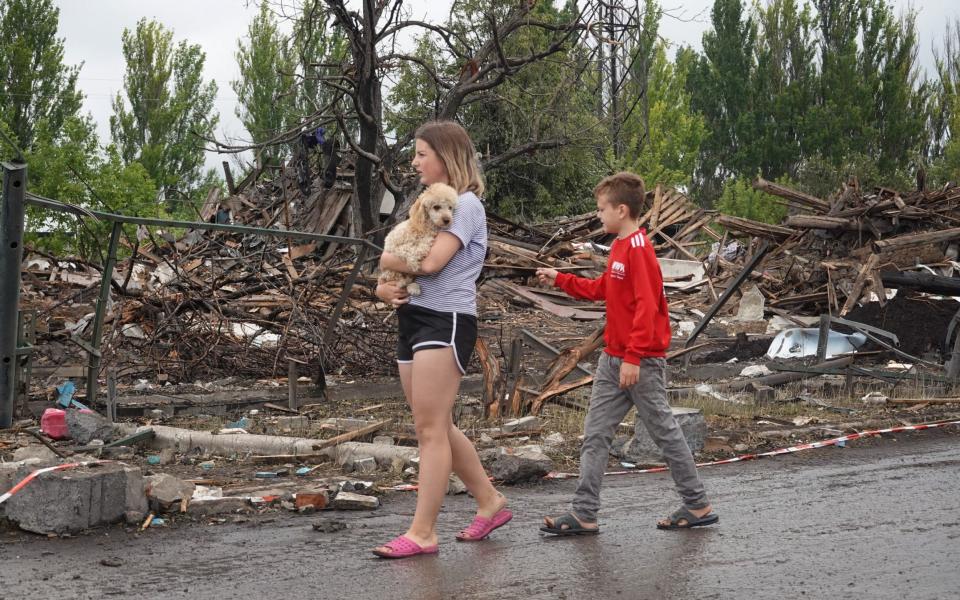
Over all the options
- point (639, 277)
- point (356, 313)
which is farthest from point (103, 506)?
point (356, 313)

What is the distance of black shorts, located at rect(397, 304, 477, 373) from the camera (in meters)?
4.70

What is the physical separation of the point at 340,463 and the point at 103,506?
7.56 ft

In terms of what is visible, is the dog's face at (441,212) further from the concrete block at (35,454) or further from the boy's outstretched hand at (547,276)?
the concrete block at (35,454)

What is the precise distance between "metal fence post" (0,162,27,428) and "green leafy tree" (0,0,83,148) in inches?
1392

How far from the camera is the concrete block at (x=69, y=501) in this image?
506 cm

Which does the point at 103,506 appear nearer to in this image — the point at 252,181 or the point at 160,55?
the point at 252,181

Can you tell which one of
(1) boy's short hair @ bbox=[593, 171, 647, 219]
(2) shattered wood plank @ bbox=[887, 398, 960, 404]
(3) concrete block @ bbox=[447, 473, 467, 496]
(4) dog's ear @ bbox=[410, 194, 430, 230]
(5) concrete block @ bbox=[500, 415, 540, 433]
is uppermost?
(1) boy's short hair @ bbox=[593, 171, 647, 219]

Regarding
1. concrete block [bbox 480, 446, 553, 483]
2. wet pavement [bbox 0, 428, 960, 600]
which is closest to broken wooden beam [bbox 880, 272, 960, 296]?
wet pavement [bbox 0, 428, 960, 600]

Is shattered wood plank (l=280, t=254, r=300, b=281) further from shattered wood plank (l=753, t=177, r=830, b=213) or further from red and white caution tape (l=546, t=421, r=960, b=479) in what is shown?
shattered wood plank (l=753, t=177, r=830, b=213)

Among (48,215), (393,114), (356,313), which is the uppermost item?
(393,114)

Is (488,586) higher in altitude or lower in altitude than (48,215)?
lower

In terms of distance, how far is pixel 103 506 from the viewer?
5195 millimetres

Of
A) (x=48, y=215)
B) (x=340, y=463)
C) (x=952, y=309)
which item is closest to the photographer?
(x=340, y=463)

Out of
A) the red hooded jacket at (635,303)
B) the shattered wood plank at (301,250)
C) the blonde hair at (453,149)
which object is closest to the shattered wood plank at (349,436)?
the red hooded jacket at (635,303)
